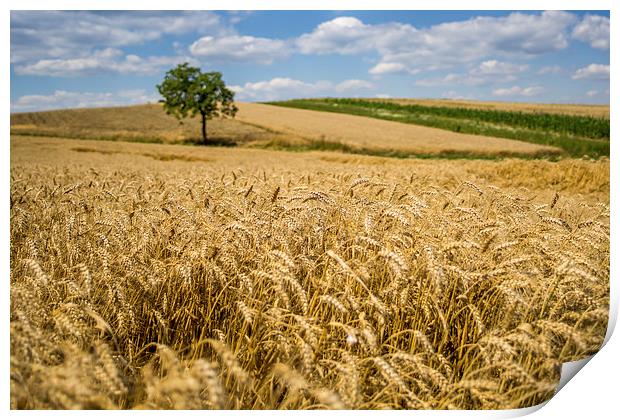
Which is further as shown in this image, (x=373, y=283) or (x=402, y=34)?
(x=402, y=34)

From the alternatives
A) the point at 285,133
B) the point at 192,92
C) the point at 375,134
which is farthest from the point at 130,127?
the point at 375,134

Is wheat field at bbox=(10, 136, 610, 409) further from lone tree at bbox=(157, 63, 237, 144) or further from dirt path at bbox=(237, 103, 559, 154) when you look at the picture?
lone tree at bbox=(157, 63, 237, 144)

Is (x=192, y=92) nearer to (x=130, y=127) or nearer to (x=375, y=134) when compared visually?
(x=130, y=127)

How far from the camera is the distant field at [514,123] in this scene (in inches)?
1121

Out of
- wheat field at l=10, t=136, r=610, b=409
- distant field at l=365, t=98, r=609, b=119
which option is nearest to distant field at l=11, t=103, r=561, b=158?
distant field at l=365, t=98, r=609, b=119

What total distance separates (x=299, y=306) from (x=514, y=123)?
40.6 m

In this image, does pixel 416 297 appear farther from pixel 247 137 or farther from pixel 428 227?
pixel 247 137

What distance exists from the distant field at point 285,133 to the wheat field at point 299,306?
921 inches

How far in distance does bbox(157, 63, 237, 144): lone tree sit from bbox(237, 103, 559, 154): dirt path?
18.0 ft

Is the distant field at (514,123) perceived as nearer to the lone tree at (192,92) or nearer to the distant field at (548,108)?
the distant field at (548,108)

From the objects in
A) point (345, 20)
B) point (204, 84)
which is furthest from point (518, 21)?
point (204, 84)

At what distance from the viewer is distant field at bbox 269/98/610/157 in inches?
1121
